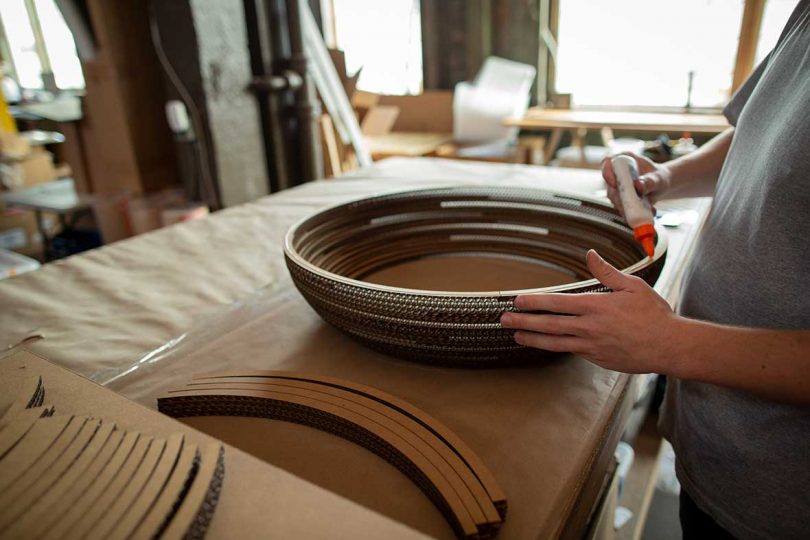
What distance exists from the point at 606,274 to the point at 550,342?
9 centimetres

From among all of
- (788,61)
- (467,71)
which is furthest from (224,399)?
(467,71)

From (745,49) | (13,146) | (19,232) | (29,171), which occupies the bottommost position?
(19,232)

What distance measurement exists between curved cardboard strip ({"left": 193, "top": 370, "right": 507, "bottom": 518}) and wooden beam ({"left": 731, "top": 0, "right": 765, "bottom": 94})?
4.44 meters

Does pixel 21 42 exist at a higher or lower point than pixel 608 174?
higher

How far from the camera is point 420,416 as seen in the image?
1.94 feet

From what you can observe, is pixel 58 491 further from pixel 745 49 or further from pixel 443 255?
pixel 745 49

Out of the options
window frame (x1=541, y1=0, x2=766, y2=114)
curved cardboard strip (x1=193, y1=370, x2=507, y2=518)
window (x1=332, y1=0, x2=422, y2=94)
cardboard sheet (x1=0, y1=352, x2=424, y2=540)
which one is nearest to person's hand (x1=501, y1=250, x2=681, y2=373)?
curved cardboard strip (x1=193, y1=370, x2=507, y2=518)

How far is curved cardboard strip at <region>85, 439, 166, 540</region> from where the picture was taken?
37 centimetres

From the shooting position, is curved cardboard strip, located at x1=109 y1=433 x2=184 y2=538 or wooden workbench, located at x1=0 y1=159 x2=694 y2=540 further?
wooden workbench, located at x1=0 y1=159 x2=694 y2=540

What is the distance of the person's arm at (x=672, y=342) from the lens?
551mm

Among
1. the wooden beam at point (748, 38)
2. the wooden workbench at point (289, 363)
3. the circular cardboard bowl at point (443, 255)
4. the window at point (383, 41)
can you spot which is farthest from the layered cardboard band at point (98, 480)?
the window at point (383, 41)

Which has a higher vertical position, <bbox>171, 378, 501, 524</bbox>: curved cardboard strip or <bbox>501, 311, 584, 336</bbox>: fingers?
<bbox>501, 311, 584, 336</bbox>: fingers

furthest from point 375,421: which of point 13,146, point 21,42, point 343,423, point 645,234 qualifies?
point 21,42

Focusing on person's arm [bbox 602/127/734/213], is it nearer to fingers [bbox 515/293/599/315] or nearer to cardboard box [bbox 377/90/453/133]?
fingers [bbox 515/293/599/315]
